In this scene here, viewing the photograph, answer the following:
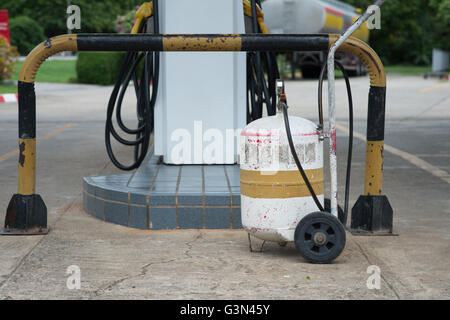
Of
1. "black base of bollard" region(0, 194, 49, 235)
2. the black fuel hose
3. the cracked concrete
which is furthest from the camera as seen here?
"black base of bollard" region(0, 194, 49, 235)

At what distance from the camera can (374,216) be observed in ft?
17.4

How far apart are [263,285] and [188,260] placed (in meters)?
0.70

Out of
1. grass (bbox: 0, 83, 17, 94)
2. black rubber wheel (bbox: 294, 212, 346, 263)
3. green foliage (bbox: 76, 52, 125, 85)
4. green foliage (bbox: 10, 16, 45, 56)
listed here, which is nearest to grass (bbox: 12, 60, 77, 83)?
green foliage (bbox: 76, 52, 125, 85)

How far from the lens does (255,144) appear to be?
14.9 feet

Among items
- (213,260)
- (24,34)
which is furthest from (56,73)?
(213,260)

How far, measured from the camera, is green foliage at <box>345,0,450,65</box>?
51.4 metres

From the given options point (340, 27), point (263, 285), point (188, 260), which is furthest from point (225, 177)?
point (340, 27)

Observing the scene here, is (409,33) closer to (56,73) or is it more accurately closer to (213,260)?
(56,73)

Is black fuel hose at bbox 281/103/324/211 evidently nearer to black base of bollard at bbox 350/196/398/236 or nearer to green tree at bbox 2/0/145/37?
black base of bollard at bbox 350/196/398/236

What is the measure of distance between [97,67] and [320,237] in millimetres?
24901

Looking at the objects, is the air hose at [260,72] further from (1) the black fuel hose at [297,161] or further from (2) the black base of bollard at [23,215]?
(2) the black base of bollard at [23,215]

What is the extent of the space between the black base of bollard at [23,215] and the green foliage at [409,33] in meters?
46.6

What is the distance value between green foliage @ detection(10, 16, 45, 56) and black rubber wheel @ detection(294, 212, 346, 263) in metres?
42.2

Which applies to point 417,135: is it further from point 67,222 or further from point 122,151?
point 67,222
